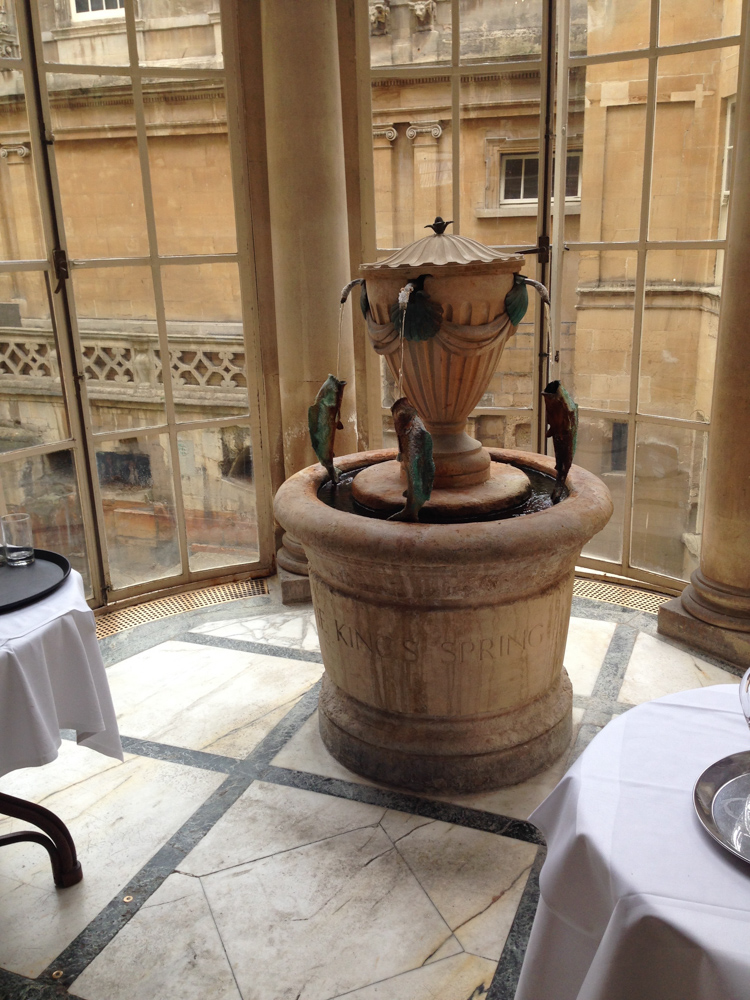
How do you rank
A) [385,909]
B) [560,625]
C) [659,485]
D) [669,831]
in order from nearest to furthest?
[669,831], [385,909], [560,625], [659,485]

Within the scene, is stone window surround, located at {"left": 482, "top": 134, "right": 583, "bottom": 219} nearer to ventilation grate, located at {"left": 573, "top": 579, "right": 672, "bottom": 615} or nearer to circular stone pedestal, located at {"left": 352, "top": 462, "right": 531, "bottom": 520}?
circular stone pedestal, located at {"left": 352, "top": 462, "right": 531, "bottom": 520}

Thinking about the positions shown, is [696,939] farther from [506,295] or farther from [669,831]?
[506,295]

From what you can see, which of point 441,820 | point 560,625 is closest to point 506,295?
point 560,625

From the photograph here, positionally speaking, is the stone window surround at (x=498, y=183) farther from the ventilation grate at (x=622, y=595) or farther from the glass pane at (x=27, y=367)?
the glass pane at (x=27, y=367)

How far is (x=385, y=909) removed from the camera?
2.13 m

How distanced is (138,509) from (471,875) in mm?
2668

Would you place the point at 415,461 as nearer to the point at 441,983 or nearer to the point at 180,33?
the point at 441,983

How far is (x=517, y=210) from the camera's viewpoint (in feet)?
13.3

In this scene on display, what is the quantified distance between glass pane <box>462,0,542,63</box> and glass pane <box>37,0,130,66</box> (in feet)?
5.03

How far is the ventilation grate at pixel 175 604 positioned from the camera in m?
3.93

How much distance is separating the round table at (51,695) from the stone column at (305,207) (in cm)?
199

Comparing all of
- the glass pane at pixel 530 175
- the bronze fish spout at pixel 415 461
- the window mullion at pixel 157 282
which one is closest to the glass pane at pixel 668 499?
the glass pane at pixel 530 175

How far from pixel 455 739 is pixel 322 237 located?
8.18 feet

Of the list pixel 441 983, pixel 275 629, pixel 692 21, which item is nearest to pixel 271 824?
pixel 441 983
